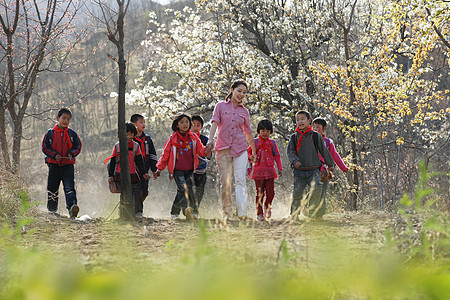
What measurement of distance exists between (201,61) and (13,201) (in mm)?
9674

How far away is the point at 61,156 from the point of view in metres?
7.63

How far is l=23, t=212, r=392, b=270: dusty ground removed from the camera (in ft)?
10.6

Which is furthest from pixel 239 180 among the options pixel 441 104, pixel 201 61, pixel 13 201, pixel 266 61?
pixel 441 104

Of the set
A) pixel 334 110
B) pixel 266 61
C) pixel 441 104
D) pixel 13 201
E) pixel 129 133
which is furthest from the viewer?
pixel 441 104

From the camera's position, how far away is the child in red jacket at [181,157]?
7008mm

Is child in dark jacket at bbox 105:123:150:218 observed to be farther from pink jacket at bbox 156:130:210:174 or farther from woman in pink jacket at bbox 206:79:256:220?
woman in pink jacket at bbox 206:79:256:220

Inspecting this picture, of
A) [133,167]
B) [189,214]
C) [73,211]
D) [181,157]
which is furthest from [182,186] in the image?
[73,211]

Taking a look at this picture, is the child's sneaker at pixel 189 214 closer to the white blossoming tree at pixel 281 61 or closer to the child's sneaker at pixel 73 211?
the child's sneaker at pixel 73 211

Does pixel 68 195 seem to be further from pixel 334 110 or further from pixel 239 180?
pixel 334 110

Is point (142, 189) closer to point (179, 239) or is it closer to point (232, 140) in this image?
point (232, 140)

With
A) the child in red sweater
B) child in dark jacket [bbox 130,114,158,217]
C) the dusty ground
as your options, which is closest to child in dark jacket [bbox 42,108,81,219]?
child in dark jacket [bbox 130,114,158,217]

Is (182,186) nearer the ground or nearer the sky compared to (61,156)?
nearer the ground

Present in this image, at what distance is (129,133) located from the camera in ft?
23.8

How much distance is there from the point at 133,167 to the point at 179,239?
9.53 ft
